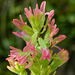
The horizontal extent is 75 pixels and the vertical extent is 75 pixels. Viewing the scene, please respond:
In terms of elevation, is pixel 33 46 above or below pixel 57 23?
below

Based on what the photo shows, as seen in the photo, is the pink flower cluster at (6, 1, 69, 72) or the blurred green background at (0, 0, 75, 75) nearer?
the pink flower cluster at (6, 1, 69, 72)

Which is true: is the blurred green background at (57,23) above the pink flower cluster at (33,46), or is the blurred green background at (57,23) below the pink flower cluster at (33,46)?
above

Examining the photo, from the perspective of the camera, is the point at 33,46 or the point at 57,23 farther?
the point at 57,23

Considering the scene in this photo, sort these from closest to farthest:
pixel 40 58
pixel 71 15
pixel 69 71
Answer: pixel 40 58
pixel 71 15
pixel 69 71

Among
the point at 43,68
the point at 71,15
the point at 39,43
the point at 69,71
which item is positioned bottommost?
the point at 69,71

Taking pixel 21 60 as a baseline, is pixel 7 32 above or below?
above

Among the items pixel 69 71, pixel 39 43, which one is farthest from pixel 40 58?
pixel 69 71

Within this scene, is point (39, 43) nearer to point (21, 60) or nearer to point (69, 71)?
point (21, 60)

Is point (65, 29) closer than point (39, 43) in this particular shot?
No

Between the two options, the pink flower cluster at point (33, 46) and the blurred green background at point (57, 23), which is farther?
the blurred green background at point (57, 23)

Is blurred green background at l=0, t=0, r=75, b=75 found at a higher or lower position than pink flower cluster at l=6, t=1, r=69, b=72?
higher

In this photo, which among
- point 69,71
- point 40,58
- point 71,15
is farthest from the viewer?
point 69,71
